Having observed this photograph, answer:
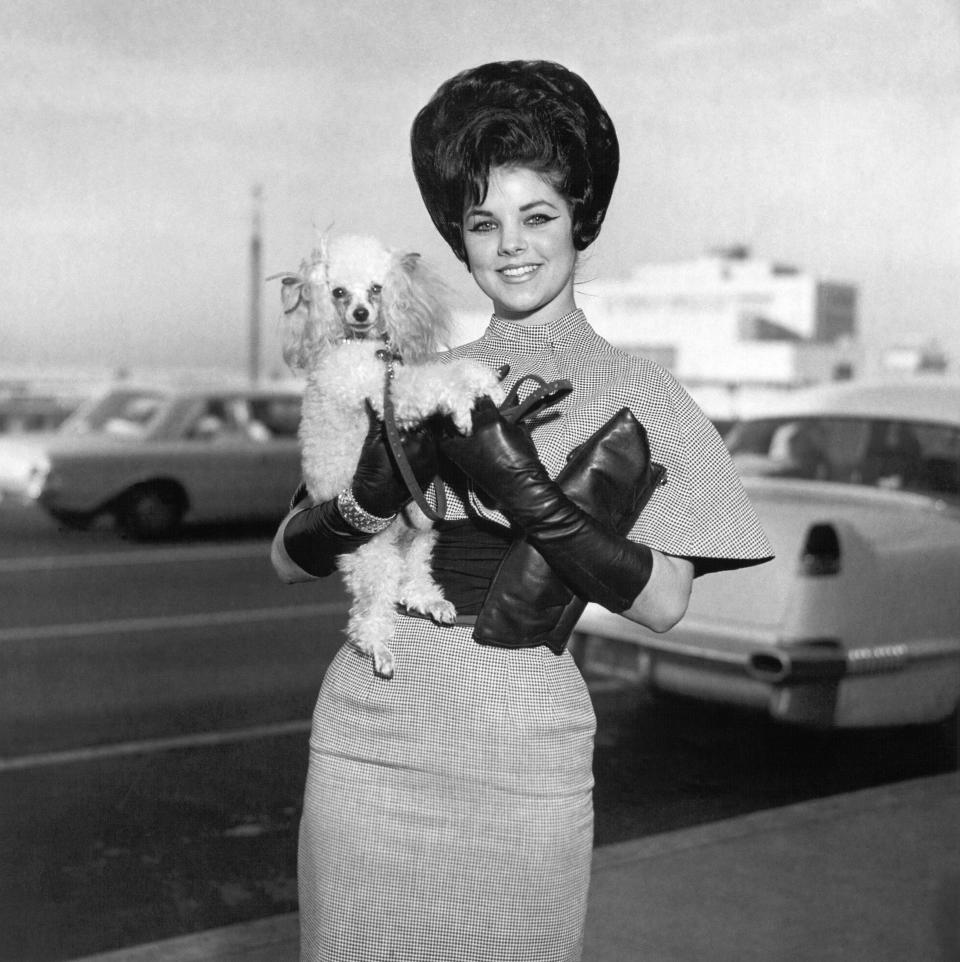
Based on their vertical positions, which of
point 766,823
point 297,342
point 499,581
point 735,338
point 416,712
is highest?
point 297,342

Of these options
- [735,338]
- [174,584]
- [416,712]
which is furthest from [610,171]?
[735,338]

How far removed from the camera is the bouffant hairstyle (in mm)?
2111

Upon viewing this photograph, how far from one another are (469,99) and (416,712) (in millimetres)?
984

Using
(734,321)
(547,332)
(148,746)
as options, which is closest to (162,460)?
(148,746)

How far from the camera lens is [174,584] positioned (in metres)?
10.3

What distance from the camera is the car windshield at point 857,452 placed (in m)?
6.43

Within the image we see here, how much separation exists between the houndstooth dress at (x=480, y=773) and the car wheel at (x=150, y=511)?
36.0ft

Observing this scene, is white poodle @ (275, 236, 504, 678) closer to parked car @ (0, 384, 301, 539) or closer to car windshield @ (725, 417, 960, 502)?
car windshield @ (725, 417, 960, 502)

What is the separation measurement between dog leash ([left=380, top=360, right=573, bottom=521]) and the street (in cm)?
241

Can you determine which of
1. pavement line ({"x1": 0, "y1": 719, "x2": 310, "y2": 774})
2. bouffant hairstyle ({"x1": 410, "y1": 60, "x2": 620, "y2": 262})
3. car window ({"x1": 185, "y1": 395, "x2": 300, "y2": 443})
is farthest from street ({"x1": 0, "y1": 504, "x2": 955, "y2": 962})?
car window ({"x1": 185, "y1": 395, "x2": 300, "y2": 443})

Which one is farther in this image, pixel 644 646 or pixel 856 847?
pixel 644 646

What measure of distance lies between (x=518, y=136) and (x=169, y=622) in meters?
7.02

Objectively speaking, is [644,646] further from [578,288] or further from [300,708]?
[578,288]

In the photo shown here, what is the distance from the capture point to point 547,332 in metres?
2.20
